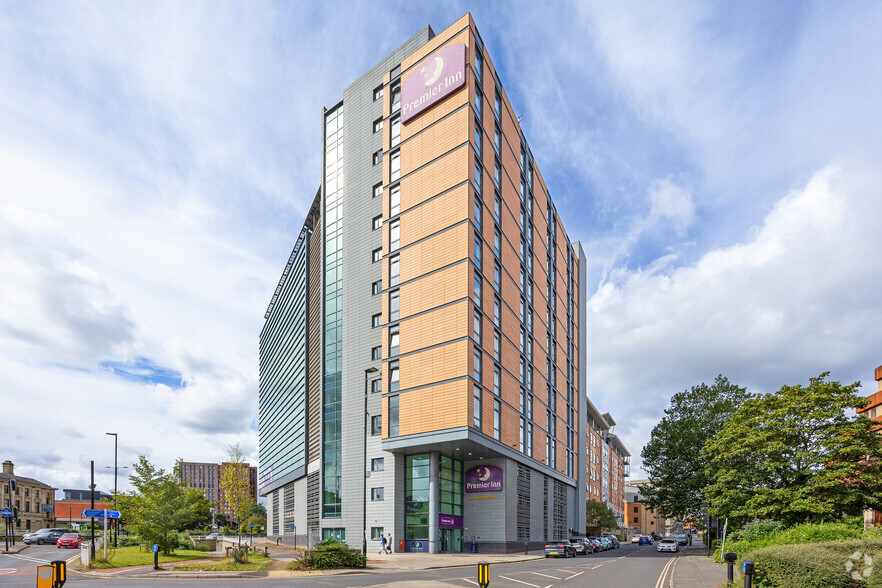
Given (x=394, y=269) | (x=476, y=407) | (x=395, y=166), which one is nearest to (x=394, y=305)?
(x=394, y=269)

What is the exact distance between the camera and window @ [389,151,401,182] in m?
54.4

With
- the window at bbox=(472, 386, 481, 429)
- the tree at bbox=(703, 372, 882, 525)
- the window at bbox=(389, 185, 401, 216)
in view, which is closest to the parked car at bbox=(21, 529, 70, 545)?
the window at bbox=(472, 386, 481, 429)

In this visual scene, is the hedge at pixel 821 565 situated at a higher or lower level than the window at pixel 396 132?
lower

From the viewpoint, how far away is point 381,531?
49219 mm

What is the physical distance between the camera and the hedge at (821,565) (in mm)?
15055

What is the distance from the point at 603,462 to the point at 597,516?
26036mm

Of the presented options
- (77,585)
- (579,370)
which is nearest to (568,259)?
(579,370)

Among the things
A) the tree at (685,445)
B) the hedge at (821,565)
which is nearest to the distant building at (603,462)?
Result: the tree at (685,445)

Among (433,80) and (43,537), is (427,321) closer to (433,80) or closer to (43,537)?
→ (433,80)

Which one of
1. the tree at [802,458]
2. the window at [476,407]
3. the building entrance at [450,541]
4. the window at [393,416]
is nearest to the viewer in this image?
the tree at [802,458]

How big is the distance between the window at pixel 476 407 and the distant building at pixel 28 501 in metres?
104

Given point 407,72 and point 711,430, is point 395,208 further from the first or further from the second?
point 711,430

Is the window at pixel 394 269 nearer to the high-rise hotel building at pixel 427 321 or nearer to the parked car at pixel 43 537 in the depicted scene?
the high-rise hotel building at pixel 427 321

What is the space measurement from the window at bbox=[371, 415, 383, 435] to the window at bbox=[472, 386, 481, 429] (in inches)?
339
